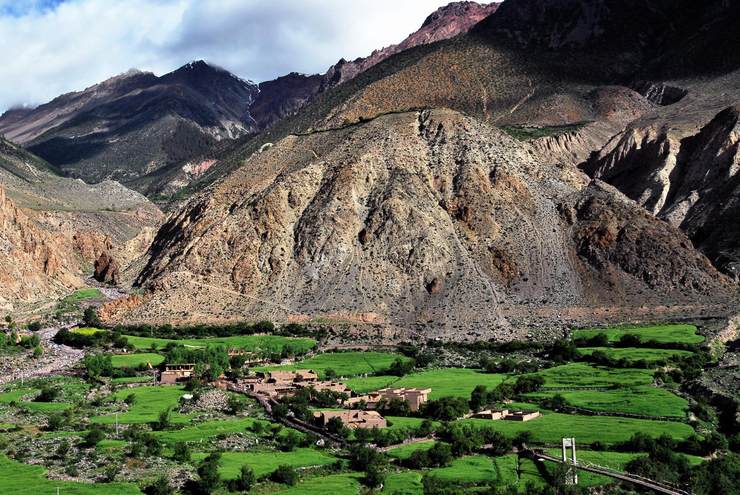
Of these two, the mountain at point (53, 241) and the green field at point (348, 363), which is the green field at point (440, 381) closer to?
the green field at point (348, 363)

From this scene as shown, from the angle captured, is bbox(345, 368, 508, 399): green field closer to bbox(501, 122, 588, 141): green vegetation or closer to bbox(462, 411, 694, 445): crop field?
bbox(462, 411, 694, 445): crop field

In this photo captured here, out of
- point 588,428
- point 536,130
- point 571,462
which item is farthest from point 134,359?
point 536,130

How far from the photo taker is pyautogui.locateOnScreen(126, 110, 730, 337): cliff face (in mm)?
109750

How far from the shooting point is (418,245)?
116 meters

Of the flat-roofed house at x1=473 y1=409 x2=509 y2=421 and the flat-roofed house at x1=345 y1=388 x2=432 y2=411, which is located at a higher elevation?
the flat-roofed house at x1=345 y1=388 x2=432 y2=411

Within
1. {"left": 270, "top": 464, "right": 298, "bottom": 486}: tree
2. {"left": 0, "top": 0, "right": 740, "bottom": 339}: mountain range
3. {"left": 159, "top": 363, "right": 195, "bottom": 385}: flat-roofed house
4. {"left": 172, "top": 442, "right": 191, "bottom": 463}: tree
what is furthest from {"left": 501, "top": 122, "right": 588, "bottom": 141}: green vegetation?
{"left": 270, "top": 464, "right": 298, "bottom": 486}: tree

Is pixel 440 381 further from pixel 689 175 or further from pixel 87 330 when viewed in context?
pixel 689 175

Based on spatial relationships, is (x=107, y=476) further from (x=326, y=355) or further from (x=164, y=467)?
(x=326, y=355)

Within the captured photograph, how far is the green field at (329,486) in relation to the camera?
5022 centimetres

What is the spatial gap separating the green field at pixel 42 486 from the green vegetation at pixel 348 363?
114ft

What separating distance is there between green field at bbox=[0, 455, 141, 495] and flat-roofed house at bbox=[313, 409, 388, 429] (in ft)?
56.9

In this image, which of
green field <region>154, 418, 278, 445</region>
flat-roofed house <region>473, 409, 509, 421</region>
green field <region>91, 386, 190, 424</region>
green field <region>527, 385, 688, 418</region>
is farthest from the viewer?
flat-roofed house <region>473, 409, 509, 421</region>

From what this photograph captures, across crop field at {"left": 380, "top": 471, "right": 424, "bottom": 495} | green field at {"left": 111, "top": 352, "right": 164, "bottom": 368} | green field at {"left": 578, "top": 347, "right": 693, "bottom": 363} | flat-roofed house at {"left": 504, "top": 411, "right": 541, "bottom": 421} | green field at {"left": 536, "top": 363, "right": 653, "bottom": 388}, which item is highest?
green field at {"left": 111, "top": 352, "right": 164, "bottom": 368}

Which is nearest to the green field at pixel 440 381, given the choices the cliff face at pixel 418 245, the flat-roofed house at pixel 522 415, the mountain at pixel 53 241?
the flat-roofed house at pixel 522 415
